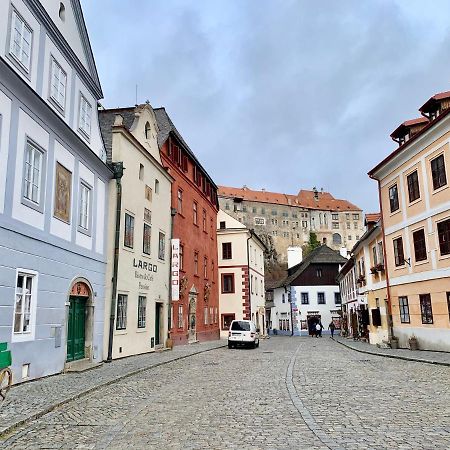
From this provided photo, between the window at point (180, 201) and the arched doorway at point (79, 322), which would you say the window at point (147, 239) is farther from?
the window at point (180, 201)

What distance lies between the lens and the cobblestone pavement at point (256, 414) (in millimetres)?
6634

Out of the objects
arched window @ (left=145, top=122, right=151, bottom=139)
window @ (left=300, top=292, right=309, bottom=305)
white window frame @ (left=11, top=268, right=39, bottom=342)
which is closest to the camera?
white window frame @ (left=11, top=268, right=39, bottom=342)

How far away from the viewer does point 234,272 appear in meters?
44.9

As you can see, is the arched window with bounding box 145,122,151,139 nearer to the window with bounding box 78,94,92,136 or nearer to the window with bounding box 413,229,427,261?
the window with bounding box 78,94,92,136

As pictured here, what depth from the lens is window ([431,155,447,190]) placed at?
2062cm

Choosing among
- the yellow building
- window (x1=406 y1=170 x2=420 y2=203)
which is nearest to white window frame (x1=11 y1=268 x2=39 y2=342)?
the yellow building

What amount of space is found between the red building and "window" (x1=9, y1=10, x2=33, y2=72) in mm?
13853

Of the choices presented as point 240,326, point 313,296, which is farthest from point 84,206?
point 313,296

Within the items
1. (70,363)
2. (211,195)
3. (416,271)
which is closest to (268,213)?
(211,195)

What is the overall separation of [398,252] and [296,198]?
117 meters

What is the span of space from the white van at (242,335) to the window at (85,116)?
1592cm

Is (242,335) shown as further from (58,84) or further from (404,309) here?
(58,84)

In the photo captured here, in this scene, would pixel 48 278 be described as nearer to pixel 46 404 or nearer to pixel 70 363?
pixel 70 363

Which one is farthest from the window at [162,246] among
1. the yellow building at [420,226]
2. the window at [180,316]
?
the yellow building at [420,226]
